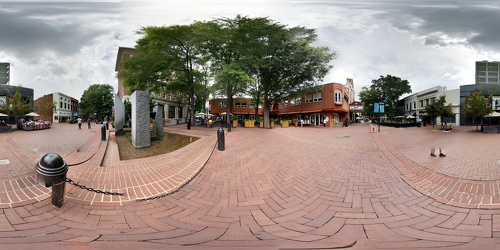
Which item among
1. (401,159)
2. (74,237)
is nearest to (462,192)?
(401,159)

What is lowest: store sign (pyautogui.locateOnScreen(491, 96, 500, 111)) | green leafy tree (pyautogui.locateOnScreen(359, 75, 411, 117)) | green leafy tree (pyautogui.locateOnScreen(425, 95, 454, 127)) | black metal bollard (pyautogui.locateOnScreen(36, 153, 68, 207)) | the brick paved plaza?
the brick paved plaza

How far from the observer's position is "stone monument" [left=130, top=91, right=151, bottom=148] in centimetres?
895

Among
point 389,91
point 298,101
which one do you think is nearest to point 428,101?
point 389,91

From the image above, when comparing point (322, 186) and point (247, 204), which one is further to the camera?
point (322, 186)

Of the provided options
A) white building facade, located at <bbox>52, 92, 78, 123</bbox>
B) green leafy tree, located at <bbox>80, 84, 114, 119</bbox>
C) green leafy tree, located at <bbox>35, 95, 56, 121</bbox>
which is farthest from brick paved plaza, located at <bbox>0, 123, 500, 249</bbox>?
white building facade, located at <bbox>52, 92, 78, 123</bbox>

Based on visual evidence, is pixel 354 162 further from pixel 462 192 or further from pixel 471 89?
pixel 471 89

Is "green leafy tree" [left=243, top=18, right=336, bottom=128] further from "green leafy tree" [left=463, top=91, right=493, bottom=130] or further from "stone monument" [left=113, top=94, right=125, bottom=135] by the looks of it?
"green leafy tree" [left=463, top=91, right=493, bottom=130]

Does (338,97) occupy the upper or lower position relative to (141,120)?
upper

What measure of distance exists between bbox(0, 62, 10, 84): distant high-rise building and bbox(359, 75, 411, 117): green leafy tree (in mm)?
45116

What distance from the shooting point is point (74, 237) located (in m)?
2.36

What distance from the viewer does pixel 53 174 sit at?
106 inches

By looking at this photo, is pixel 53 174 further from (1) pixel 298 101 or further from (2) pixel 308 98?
(1) pixel 298 101

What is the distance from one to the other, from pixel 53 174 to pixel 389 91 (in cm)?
4650

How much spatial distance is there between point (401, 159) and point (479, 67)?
9886mm
